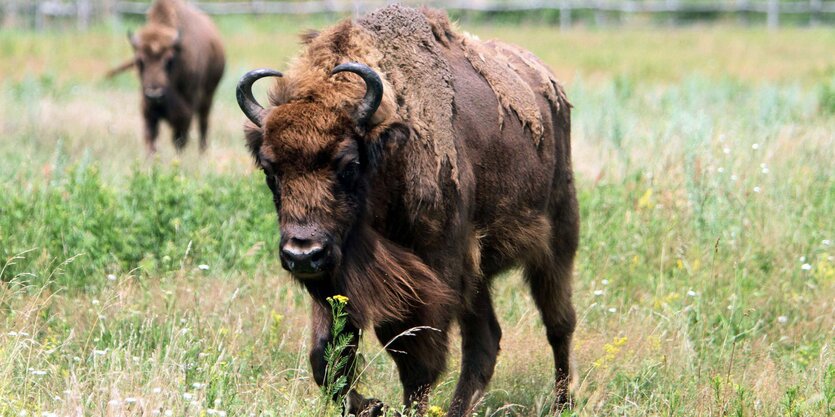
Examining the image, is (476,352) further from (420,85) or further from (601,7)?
(601,7)

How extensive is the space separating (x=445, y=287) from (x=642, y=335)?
2153mm

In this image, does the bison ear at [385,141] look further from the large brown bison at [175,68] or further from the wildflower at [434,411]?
the large brown bison at [175,68]

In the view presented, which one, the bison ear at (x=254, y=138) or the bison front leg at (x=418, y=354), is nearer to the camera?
the bison ear at (x=254, y=138)

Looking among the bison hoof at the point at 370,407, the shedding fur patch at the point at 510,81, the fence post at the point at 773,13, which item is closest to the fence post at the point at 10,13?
the fence post at the point at 773,13

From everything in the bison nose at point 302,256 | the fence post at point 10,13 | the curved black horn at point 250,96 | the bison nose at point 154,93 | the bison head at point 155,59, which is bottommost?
the fence post at point 10,13

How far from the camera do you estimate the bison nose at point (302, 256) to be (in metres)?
4.50

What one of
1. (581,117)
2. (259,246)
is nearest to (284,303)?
(259,246)

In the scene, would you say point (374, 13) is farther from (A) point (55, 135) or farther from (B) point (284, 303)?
(A) point (55, 135)

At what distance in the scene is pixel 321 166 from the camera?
4.70m

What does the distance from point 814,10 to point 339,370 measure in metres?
39.5

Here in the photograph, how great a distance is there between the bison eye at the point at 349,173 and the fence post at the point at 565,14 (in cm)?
3620

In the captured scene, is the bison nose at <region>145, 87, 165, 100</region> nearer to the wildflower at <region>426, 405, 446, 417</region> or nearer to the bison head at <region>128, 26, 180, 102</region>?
the bison head at <region>128, 26, 180, 102</region>

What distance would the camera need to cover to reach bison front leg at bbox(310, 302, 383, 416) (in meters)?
5.01

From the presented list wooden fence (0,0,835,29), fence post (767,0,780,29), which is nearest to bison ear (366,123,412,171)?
wooden fence (0,0,835,29)
